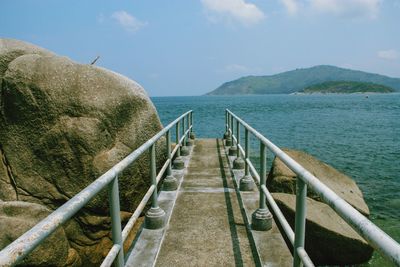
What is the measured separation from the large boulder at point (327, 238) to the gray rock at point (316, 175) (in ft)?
4.64

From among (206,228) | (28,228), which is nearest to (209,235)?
(206,228)

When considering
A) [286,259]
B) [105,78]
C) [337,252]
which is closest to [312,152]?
[337,252]

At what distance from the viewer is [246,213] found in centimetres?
507

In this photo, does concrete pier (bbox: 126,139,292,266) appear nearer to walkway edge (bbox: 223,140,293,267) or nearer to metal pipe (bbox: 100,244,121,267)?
walkway edge (bbox: 223,140,293,267)

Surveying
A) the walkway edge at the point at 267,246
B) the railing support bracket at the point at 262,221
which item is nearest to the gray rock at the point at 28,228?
the walkway edge at the point at 267,246

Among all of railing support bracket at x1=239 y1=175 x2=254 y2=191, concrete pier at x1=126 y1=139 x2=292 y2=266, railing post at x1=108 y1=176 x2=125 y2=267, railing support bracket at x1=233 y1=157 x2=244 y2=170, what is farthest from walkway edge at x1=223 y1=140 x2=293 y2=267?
railing support bracket at x1=233 y1=157 x2=244 y2=170

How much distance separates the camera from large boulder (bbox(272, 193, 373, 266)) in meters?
6.06

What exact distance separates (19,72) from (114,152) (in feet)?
7.46

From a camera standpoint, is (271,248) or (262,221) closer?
(271,248)

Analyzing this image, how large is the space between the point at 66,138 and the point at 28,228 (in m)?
1.78

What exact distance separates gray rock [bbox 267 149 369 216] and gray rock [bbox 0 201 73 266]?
4779mm

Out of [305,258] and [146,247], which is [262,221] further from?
[305,258]

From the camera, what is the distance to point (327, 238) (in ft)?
20.0

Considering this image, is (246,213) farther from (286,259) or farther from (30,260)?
(30,260)
